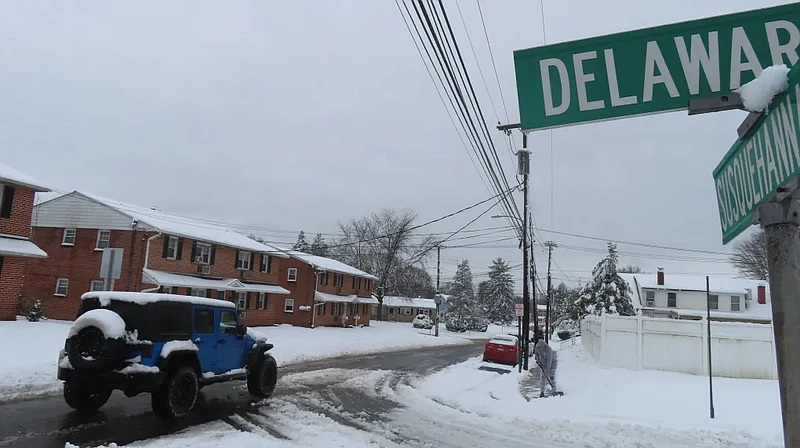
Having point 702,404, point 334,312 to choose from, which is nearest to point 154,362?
point 702,404

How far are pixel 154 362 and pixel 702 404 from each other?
40.7 feet

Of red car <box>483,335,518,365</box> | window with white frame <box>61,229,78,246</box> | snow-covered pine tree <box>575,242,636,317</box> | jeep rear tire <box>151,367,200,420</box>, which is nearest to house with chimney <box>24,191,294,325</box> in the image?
window with white frame <box>61,229,78,246</box>

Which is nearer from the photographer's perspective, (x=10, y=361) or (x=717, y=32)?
(x=717, y=32)

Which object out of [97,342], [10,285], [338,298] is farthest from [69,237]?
[97,342]

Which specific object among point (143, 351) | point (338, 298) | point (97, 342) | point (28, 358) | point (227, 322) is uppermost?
point (338, 298)

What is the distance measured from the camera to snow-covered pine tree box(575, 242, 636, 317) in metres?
42.8

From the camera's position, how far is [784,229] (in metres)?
2.30

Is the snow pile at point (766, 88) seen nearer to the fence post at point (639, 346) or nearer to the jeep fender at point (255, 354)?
the jeep fender at point (255, 354)

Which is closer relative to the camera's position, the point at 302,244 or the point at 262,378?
the point at 262,378

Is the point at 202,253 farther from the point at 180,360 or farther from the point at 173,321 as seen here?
the point at 180,360

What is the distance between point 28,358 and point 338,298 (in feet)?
113

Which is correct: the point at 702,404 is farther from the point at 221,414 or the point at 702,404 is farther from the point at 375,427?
the point at 221,414

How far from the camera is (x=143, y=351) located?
9.55m

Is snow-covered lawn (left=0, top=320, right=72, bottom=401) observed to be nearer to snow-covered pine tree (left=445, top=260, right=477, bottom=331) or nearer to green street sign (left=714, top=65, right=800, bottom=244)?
green street sign (left=714, top=65, right=800, bottom=244)
